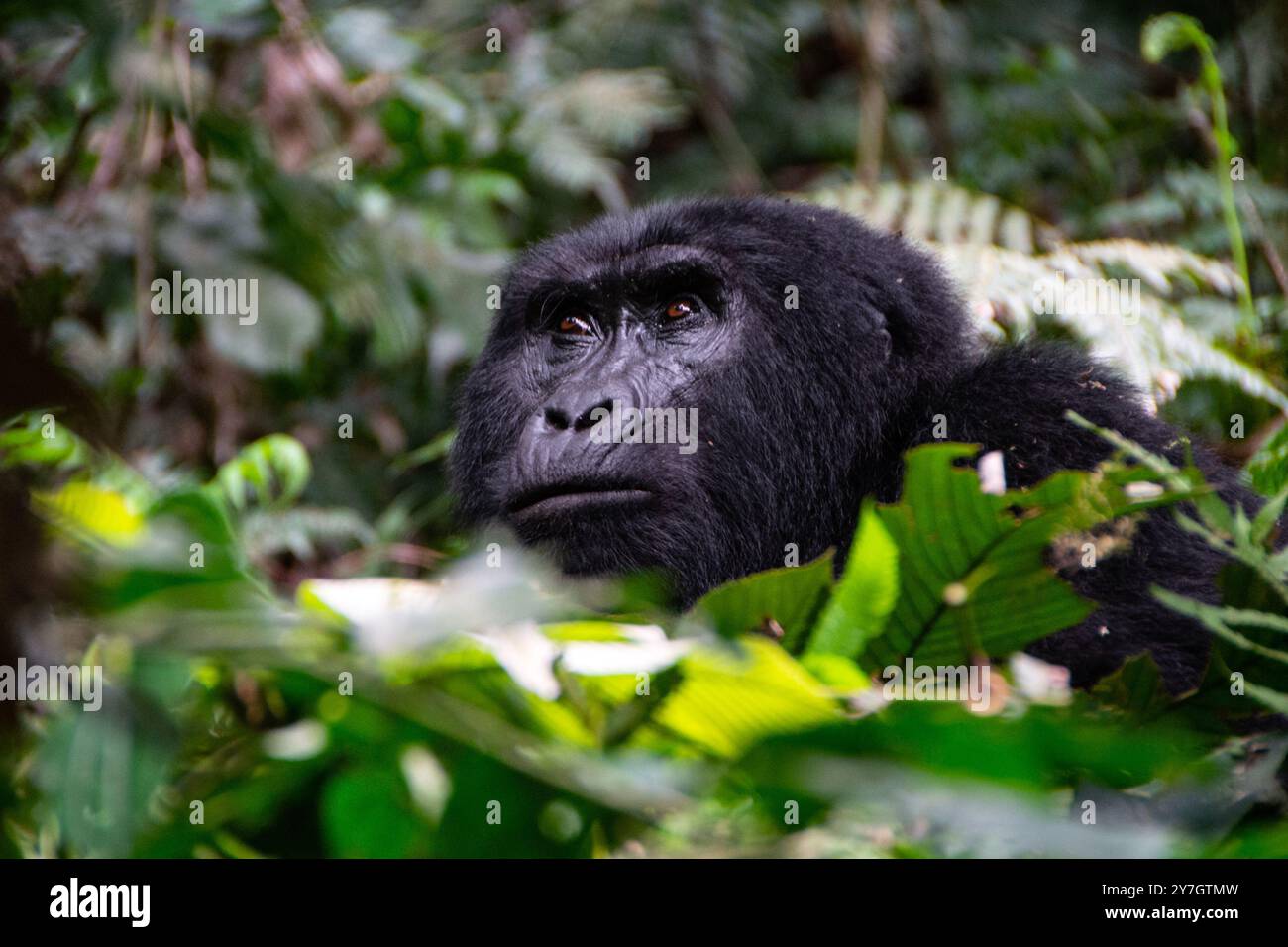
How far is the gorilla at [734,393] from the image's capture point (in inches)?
129

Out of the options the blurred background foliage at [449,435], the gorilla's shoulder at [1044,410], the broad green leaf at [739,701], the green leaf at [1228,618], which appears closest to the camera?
the blurred background foliage at [449,435]

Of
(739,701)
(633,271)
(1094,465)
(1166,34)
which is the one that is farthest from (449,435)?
(739,701)

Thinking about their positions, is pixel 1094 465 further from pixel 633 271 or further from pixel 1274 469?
pixel 633 271

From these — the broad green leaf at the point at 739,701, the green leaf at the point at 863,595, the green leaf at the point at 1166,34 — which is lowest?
the broad green leaf at the point at 739,701

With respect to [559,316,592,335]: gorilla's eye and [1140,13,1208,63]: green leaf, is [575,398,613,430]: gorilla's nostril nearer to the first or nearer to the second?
[559,316,592,335]: gorilla's eye

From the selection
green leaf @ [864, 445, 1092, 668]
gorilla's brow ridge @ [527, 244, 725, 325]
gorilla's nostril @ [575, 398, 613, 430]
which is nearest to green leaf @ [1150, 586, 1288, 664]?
green leaf @ [864, 445, 1092, 668]

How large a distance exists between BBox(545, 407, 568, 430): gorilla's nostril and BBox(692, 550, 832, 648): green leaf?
6.08ft

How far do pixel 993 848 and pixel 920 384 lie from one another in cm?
251

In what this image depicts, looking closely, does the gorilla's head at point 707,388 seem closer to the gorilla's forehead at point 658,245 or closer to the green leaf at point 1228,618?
the gorilla's forehead at point 658,245

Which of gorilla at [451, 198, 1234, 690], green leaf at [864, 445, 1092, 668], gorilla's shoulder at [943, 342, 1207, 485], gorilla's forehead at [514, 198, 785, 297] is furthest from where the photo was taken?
gorilla's forehead at [514, 198, 785, 297]

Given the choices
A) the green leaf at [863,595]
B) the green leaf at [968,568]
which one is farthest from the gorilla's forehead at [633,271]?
the green leaf at [863,595]

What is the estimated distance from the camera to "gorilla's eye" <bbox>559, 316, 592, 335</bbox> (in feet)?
13.4

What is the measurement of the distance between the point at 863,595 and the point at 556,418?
6.60 feet
